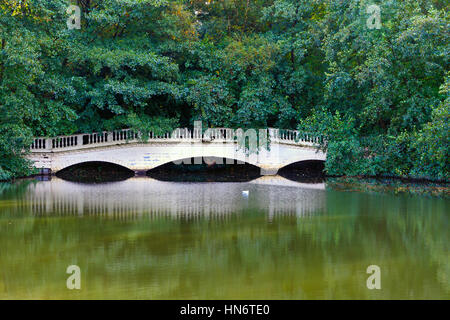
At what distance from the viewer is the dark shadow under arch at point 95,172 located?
2354cm

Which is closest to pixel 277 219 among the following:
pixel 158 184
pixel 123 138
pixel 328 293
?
pixel 328 293

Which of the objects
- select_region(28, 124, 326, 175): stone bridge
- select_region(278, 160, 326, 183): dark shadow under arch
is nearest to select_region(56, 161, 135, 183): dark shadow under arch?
select_region(28, 124, 326, 175): stone bridge

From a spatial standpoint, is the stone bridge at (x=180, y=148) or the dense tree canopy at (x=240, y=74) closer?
the dense tree canopy at (x=240, y=74)

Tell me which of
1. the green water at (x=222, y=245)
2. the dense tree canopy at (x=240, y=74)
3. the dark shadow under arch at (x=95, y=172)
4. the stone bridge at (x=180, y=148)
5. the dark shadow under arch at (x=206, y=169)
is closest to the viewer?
the green water at (x=222, y=245)

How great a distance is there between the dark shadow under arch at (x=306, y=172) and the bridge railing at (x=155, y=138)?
1423mm

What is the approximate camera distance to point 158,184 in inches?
853

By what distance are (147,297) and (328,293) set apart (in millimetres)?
2489

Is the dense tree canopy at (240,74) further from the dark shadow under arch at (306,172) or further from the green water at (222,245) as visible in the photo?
the green water at (222,245)

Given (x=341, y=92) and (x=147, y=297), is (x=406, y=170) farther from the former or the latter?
(x=147, y=297)

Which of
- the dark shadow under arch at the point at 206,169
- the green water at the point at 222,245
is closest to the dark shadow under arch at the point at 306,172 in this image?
the dark shadow under arch at the point at 206,169

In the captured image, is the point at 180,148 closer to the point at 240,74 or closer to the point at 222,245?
the point at 240,74

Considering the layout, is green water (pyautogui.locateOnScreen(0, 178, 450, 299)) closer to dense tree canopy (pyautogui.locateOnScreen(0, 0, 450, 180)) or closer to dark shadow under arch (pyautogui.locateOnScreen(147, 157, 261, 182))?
dense tree canopy (pyautogui.locateOnScreen(0, 0, 450, 180))

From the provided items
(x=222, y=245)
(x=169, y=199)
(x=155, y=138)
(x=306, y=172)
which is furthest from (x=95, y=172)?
(x=222, y=245)

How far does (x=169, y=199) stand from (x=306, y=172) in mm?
10223
